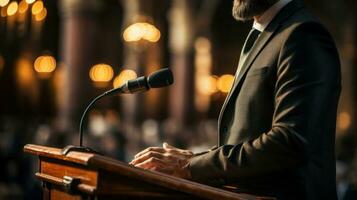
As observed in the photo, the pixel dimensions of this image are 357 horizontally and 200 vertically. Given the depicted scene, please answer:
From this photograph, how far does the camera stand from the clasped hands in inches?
93.3

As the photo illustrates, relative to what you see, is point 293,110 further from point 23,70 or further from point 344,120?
point 344,120

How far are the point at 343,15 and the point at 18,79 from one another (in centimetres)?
1156

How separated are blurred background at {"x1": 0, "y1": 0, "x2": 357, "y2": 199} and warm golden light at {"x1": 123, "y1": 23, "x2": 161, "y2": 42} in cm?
2

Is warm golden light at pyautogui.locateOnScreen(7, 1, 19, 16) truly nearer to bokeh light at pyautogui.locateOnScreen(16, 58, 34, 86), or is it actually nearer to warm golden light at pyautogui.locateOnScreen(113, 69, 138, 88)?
warm golden light at pyautogui.locateOnScreen(113, 69, 138, 88)

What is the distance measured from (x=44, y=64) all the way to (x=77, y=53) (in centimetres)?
1085

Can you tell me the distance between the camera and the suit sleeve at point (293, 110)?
221cm

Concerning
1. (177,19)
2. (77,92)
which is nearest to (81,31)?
(77,92)

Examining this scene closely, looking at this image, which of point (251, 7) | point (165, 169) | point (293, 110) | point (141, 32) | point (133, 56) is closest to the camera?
point (293, 110)

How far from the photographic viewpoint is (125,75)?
24.2 meters

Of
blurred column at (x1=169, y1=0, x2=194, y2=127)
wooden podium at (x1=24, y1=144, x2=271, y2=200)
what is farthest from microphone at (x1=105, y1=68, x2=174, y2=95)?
blurred column at (x1=169, y1=0, x2=194, y2=127)

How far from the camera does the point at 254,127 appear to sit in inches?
93.5

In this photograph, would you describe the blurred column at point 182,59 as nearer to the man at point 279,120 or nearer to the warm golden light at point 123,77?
the warm golden light at point 123,77

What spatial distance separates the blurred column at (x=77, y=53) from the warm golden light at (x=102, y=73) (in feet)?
34.2

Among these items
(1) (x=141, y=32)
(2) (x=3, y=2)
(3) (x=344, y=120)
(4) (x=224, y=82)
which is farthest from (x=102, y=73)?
(2) (x=3, y=2)
